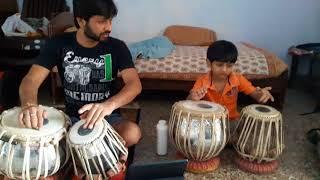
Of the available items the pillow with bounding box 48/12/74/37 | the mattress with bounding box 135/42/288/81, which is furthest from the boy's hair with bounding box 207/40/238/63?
the pillow with bounding box 48/12/74/37

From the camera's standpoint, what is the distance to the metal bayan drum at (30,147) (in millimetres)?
1644

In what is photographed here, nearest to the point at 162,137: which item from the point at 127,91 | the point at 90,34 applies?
the point at 127,91

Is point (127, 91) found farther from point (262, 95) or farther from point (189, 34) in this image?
point (189, 34)

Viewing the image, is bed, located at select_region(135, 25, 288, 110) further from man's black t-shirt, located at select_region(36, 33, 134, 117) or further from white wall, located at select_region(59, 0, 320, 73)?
man's black t-shirt, located at select_region(36, 33, 134, 117)

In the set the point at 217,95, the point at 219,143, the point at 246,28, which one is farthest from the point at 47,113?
the point at 246,28

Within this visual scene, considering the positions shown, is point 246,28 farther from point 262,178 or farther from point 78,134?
point 78,134

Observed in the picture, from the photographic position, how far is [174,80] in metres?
2.99

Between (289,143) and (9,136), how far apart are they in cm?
165

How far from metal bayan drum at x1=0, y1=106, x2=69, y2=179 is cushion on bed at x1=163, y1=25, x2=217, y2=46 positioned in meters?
2.09

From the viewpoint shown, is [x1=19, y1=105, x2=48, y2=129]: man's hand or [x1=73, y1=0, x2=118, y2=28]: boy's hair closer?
[x1=19, y1=105, x2=48, y2=129]: man's hand

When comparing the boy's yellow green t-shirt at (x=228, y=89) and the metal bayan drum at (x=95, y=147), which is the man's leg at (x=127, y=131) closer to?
the metal bayan drum at (x=95, y=147)

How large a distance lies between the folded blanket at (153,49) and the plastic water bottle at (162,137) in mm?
930

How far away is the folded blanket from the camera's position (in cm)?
309

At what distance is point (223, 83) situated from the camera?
237 cm
